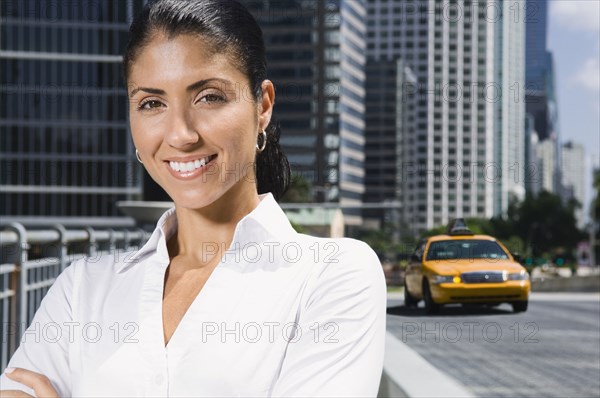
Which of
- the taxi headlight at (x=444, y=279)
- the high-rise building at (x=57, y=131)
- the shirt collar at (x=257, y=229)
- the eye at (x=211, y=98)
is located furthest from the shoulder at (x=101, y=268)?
the high-rise building at (x=57, y=131)

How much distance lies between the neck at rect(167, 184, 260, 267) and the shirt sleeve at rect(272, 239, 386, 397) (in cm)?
32

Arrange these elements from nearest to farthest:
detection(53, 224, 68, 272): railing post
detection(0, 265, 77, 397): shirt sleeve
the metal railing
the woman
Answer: the woman < detection(0, 265, 77, 397): shirt sleeve < the metal railing < detection(53, 224, 68, 272): railing post

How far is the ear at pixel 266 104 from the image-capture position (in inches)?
92.3

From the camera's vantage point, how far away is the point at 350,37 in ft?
8.89

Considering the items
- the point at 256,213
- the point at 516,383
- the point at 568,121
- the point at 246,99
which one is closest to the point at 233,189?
the point at 256,213

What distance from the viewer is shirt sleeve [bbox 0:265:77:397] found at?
7.88ft

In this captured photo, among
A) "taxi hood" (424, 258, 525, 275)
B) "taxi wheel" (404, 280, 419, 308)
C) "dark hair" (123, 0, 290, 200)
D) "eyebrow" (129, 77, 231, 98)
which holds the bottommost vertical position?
"taxi wheel" (404, 280, 419, 308)

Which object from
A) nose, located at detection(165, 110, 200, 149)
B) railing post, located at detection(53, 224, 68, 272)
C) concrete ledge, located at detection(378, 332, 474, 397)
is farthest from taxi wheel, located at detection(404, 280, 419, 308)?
railing post, located at detection(53, 224, 68, 272)

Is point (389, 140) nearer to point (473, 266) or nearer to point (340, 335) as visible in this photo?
point (473, 266)

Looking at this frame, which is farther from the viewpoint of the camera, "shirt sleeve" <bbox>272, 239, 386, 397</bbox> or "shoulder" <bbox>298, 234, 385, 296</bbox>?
"shoulder" <bbox>298, 234, 385, 296</bbox>

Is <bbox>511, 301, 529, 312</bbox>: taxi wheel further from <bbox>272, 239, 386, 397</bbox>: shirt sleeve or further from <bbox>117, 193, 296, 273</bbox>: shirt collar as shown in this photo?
<bbox>117, 193, 296, 273</bbox>: shirt collar

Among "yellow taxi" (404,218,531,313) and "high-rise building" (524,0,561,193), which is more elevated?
"high-rise building" (524,0,561,193)

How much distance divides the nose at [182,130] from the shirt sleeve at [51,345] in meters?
0.63

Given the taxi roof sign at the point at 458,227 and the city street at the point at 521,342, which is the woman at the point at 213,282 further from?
the city street at the point at 521,342
